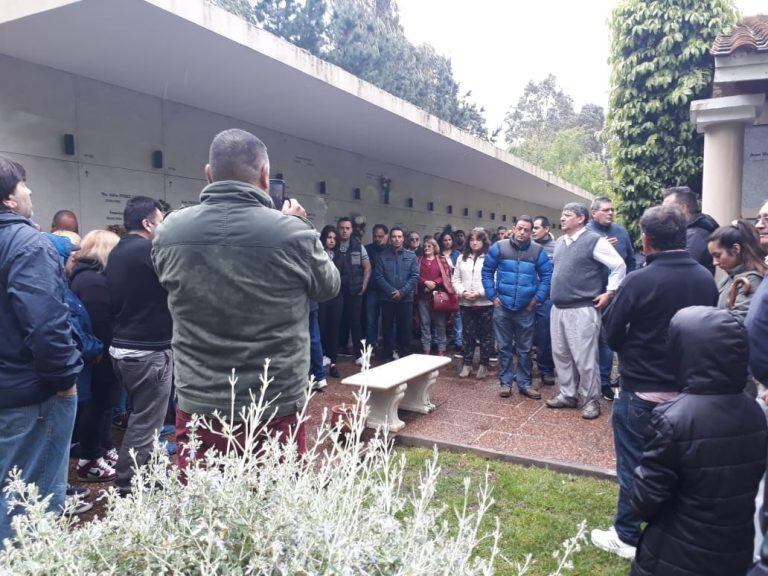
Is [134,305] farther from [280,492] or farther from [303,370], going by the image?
[280,492]

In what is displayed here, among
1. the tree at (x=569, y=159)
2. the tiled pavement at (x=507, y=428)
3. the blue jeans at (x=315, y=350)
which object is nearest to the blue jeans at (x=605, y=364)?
the tiled pavement at (x=507, y=428)

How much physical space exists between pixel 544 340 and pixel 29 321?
603cm

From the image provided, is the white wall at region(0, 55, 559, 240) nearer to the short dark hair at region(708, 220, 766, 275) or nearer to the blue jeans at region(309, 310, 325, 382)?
the blue jeans at region(309, 310, 325, 382)

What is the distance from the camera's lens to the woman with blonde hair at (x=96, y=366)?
167 inches

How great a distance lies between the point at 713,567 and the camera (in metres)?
2.28

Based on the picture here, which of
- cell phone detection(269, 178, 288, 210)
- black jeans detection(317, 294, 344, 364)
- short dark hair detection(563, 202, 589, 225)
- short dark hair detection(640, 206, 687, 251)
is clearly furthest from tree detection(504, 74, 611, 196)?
cell phone detection(269, 178, 288, 210)

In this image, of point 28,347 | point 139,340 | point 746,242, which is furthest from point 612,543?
point 28,347

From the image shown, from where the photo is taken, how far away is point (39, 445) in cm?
279

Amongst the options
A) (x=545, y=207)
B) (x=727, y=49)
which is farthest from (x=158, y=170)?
(x=545, y=207)

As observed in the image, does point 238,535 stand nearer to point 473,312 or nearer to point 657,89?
point 473,312

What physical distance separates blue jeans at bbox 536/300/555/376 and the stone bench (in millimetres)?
1788

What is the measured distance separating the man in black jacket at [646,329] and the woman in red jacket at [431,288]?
519cm

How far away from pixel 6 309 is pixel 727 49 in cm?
791

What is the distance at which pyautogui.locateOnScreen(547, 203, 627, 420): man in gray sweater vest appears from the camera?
18.8 feet
